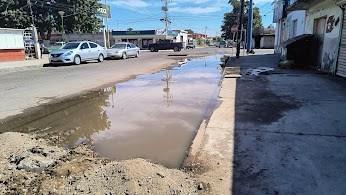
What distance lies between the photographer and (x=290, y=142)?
5113 millimetres

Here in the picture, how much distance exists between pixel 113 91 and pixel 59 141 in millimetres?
5196

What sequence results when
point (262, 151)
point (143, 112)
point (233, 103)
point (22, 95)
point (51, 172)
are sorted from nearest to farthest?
point (51, 172) → point (262, 151) → point (143, 112) → point (233, 103) → point (22, 95)

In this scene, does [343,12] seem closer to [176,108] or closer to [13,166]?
[176,108]

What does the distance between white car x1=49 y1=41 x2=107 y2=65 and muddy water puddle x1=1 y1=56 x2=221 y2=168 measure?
11436mm

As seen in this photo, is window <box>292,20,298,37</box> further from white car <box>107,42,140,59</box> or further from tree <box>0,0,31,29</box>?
tree <box>0,0,31,29</box>

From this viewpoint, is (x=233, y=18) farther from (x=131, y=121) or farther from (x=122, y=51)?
(x=131, y=121)

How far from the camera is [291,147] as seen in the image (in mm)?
4887

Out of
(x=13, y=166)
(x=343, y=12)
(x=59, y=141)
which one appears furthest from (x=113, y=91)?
(x=343, y=12)

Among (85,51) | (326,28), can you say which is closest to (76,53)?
(85,51)

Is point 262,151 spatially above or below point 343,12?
below

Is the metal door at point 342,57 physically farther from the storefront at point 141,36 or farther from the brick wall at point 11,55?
the storefront at point 141,36

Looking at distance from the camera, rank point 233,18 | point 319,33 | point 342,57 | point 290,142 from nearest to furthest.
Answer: point 290,142 → point 342,57 → point 319,33 → point 233,18

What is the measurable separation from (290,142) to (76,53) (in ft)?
62.0

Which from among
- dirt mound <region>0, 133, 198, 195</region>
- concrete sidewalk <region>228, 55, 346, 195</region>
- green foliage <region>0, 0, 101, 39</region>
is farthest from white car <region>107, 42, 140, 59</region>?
green foliage <region>0, 0, 101, 39</region>
